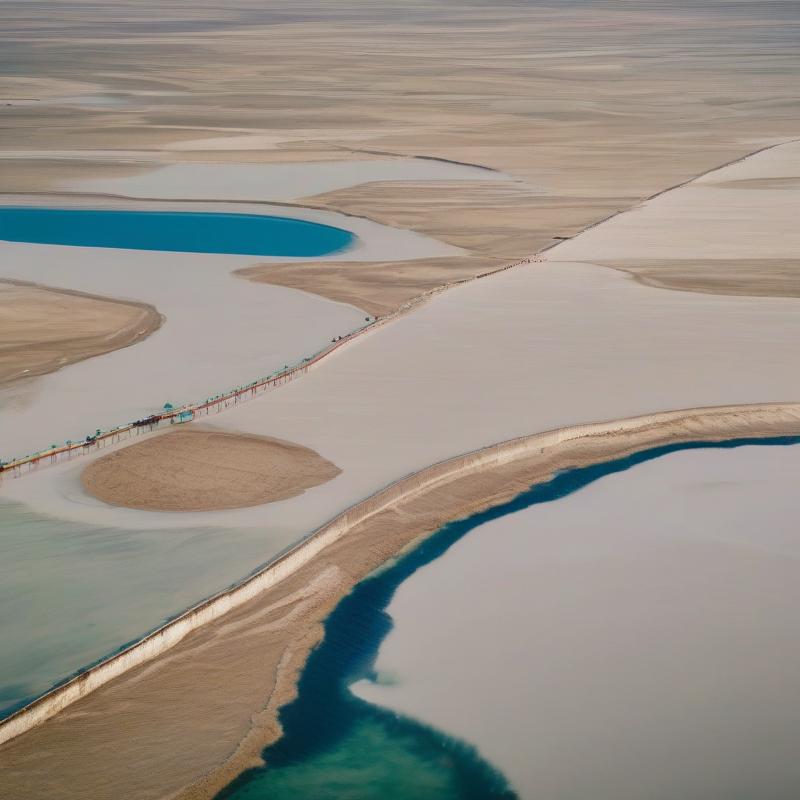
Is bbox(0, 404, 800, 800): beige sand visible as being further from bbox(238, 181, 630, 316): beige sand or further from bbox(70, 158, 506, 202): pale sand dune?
bbox(70, 158, 506, 202): pale sand dune

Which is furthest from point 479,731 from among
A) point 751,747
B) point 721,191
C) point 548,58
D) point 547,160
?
point 548,58

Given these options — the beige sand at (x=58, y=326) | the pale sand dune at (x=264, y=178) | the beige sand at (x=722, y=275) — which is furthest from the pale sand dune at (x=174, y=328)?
the beige sand at (x=722, y=275)

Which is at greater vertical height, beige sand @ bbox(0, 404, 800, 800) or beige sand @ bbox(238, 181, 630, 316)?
beige sand @ bbox(238, 181, 630, 316)

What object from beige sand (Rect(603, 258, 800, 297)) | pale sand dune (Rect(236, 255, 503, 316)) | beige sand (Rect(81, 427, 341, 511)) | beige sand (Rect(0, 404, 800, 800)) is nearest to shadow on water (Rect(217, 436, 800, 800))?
beige sand (Rect(0, 404, 800, 800))

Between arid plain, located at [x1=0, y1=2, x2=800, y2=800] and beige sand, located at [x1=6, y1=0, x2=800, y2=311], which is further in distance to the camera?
beige sand, located at [x1=6, y1=0, x2=800, y2=311]

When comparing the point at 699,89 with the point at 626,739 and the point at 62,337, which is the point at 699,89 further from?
the point at 626,739

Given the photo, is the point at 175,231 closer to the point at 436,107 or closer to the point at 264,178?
the point at 264,178
